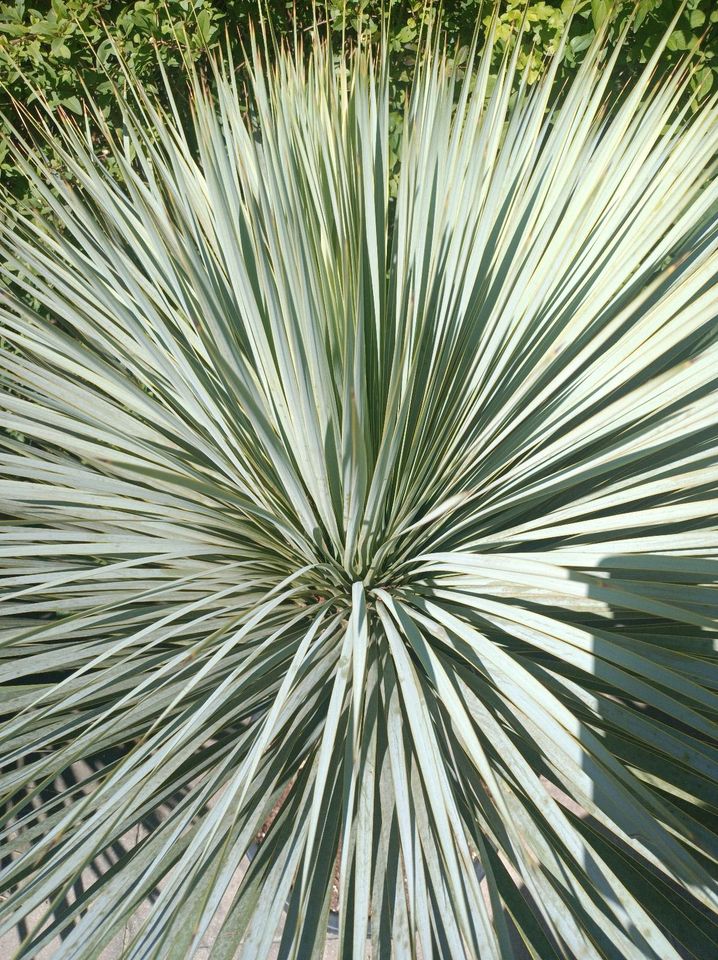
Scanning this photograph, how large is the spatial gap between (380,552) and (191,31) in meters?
1.69

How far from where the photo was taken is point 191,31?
6.61ft

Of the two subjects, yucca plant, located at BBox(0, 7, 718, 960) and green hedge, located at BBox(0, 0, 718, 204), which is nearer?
yucca plant, located at BBox(0, 7, 718, 960)

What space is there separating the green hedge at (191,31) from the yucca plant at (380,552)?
1.90 ft

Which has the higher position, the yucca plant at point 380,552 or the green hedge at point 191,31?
the green hedge at point 191,31

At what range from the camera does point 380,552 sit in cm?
122

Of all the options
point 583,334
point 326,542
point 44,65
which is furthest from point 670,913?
point 44,65

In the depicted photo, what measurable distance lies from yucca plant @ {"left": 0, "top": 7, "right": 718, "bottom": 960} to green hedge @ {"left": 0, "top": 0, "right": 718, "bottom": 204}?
0.58 metres

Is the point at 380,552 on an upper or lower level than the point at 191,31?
lower

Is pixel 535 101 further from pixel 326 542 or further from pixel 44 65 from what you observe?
pixel 44 65

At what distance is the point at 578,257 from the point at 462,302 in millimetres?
243

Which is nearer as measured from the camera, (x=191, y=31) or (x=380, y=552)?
(x=380, y=552)

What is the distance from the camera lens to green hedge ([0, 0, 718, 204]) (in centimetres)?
190

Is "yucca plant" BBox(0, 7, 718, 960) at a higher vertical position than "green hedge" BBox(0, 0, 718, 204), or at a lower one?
lower

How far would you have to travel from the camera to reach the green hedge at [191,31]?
1.90 m
